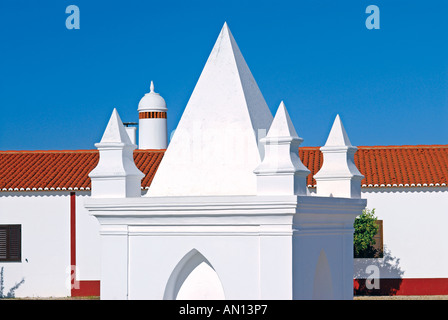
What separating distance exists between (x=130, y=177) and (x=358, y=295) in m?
21.1

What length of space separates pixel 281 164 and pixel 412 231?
22.3 m

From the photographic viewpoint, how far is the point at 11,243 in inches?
1215

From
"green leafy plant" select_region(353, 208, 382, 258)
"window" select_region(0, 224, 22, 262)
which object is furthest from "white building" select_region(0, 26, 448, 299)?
"window" select_region(0, 224, 22, 262)

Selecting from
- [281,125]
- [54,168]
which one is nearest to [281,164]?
[281,125]

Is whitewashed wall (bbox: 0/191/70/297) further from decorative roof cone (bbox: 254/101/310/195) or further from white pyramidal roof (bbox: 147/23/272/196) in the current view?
decorative roof cone (bbox: 254/101/310/195)

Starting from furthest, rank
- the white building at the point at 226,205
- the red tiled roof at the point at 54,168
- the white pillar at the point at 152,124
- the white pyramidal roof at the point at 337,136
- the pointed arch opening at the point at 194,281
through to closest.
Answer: the white pillar at the point at 152,124 < the red tiled roof at the point at 54,168 < the white pyramidal roof at the point at 337,136 < the pointed arch opening at the point at 194,281 < the white building at the point at 226,205

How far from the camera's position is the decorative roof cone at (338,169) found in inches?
417

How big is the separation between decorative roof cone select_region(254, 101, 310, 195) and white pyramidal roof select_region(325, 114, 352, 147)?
6.01ft

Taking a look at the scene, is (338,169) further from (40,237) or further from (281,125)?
(40,237)

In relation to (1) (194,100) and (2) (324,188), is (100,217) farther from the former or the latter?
A: (2) (324,188)

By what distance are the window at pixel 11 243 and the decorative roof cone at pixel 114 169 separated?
22382 mm

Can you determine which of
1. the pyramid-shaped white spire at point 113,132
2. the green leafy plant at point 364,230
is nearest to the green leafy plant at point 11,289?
the green leafy plant at point 364,230

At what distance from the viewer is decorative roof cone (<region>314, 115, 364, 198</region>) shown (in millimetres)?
10594

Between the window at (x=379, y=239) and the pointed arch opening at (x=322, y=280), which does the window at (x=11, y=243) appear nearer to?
the window at (x=379, y=239)
